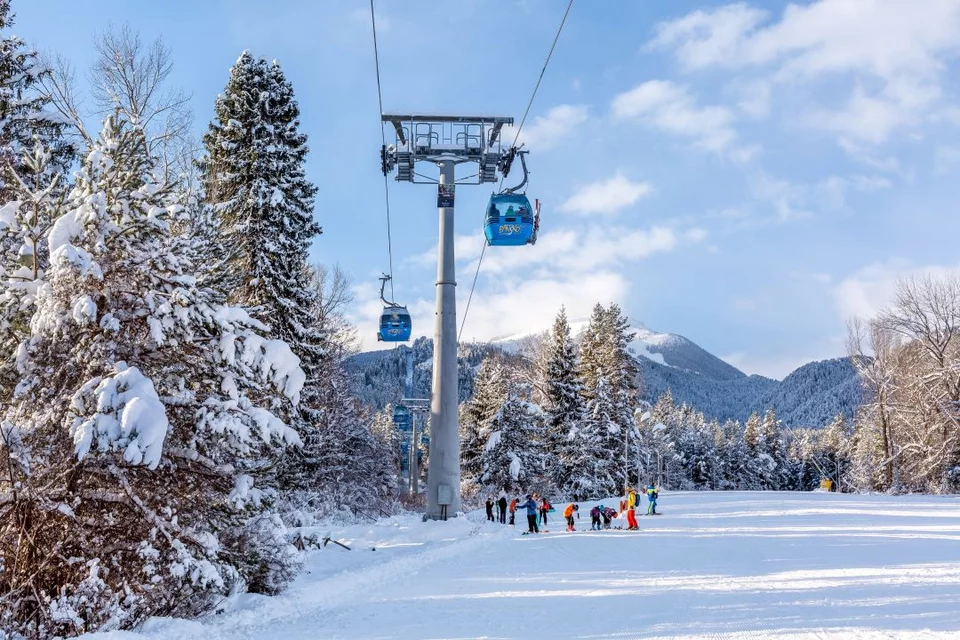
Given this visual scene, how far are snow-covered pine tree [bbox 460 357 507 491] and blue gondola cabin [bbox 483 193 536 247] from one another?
2244 centimetres

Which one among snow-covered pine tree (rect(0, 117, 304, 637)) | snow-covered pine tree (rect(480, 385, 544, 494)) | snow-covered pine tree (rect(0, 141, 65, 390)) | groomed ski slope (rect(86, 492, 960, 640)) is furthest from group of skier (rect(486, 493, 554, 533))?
snow-covered pine tree (rect(0, 141, 65, 390))

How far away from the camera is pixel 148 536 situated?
8.48 m

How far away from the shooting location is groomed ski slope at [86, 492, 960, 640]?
26.8ft

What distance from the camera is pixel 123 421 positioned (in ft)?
24.2

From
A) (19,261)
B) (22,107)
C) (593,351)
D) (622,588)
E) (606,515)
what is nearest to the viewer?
(19,261)

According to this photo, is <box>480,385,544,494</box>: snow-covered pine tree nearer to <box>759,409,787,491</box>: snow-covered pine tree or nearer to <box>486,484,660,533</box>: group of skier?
<box>486,484,660,533</box>: group of skier

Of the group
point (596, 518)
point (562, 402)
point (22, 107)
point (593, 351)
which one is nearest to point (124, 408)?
point (22, 107)

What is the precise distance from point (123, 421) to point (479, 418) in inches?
1410

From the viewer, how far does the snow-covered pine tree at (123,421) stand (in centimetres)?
776

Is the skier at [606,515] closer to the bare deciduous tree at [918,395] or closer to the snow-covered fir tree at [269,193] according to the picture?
the snow-covered fir tree at [269,193]

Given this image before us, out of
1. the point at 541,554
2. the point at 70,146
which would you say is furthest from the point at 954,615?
the point at 70,146

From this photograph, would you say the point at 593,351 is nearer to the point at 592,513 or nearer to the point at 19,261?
the point at 592,513

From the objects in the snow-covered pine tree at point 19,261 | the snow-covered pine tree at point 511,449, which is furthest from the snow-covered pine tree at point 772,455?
Result: the snow-covered pine tree at point 19,261

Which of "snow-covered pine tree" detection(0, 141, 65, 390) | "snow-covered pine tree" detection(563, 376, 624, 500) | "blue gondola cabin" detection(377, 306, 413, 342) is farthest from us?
"snow-covered pine tree" detection(563, 376, 624, 500)
